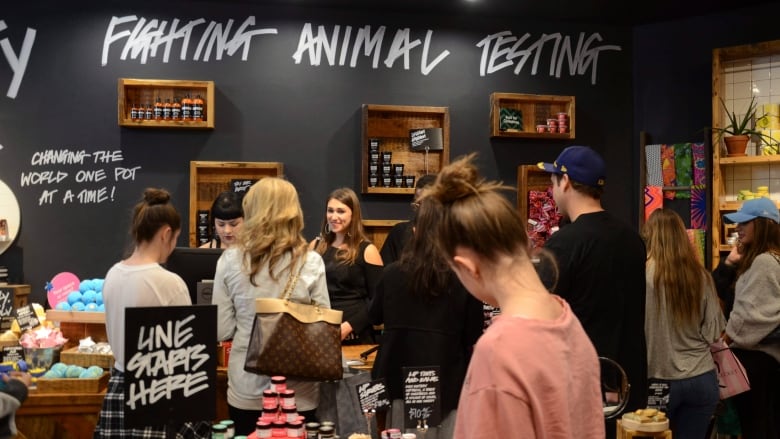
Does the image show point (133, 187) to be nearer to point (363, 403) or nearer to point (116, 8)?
point (116, 8)

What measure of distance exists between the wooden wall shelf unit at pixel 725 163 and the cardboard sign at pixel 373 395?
4.06m

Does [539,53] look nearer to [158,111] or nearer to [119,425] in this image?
[158,111]

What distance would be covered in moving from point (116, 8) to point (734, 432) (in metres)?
5.24

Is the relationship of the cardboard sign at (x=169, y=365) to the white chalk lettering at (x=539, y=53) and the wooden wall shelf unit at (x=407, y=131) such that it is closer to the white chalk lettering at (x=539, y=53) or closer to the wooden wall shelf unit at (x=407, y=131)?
the wooden wall shelf unit at (x=407, y=131)

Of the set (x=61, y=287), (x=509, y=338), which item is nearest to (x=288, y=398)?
(x=509, y=338)

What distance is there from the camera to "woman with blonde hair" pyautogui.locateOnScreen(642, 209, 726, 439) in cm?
350

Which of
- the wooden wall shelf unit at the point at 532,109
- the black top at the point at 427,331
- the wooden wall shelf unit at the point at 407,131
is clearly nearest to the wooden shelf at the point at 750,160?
the wooden wall shelf unit at the point at 532,109

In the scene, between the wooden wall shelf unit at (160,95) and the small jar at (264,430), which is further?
the wooden wall shelf unit at (160,95)

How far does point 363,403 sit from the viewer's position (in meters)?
2.74

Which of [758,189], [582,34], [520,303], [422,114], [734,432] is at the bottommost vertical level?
[734,432]

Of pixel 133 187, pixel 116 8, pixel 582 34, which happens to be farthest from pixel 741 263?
pixel 116 8

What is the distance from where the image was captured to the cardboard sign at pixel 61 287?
5711 mm

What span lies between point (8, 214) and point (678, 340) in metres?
4.84

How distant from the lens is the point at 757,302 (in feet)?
13.8
